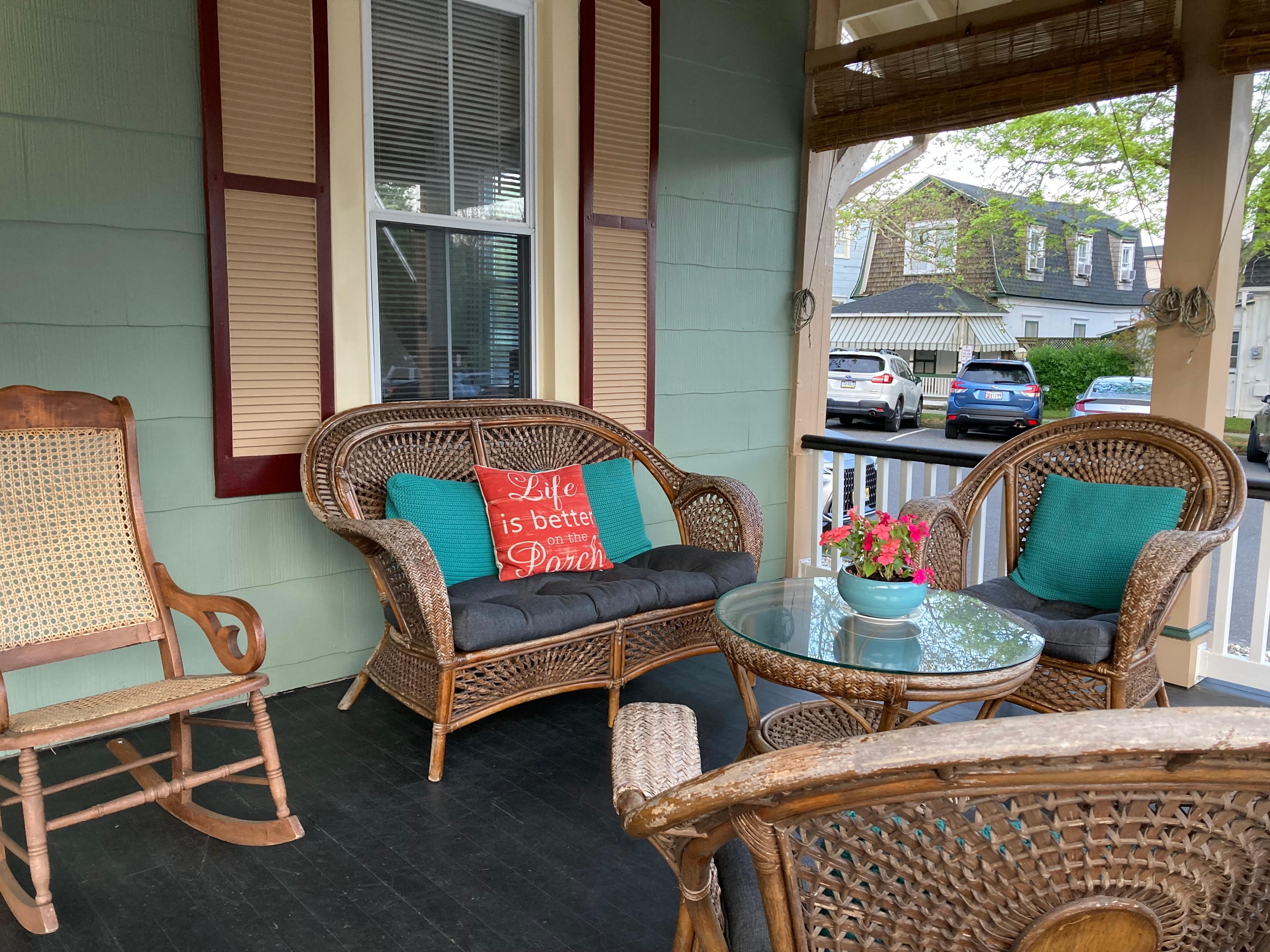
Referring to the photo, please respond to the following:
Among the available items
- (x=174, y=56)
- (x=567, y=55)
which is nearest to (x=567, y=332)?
(x=567, y=55)

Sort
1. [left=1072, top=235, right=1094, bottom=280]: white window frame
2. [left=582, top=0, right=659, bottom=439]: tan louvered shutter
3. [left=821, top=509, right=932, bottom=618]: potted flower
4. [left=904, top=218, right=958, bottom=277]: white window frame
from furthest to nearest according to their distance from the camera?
1. [left=904, top=218, right=958, bottom=277]: white window frame
2. [left=1072, top=235, right=1094, bottom=280]: white window frame
3. [left=582, top=0, right=659, bottom=439]: tan louvered shutter
4. [left=821, top=509, right=932, bottom=618]: potted flower

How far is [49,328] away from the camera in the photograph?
109 inches

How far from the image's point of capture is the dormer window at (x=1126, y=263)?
17.2 ft

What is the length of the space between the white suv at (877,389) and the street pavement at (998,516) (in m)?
0.18

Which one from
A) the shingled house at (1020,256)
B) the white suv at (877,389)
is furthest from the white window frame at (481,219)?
the white suv at (877,389)

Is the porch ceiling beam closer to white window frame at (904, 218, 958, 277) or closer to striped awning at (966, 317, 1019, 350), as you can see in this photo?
striped awning at (966, 317, 1019, 350)

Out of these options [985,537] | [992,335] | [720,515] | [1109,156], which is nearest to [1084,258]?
[1109,156]

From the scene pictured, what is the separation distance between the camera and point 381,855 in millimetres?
2295

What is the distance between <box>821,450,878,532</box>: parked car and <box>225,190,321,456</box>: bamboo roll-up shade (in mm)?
2451

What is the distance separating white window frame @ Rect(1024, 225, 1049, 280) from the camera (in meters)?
6.48

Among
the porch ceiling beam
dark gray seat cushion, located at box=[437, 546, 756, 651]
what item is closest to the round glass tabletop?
dark gray seat cushion, located at box=[437, 546, 756, 651]

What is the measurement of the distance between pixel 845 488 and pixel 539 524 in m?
2.22

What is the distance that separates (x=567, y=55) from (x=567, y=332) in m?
1.10

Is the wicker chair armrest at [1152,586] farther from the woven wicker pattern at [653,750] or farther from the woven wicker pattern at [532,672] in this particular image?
the woven wicker pattern at [653,750]
